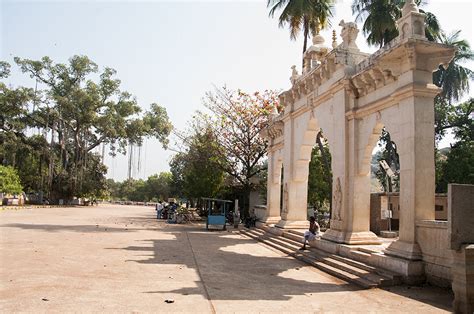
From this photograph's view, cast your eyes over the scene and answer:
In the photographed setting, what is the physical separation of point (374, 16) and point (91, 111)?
31.7 m

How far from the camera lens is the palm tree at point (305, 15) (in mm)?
18750

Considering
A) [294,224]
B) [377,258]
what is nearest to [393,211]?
[294,224]

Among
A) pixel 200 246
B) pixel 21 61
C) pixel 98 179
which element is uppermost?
pixel 21 61

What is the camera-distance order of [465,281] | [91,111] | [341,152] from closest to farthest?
1. [465,281]
2. [341,152]
3. [91,111]

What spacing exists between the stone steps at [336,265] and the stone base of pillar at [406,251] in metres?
0.51

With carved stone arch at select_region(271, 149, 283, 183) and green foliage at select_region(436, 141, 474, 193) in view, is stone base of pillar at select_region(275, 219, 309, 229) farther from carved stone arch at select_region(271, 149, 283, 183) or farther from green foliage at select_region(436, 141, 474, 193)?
green foliage at select_region(436, 141, 474, 193)

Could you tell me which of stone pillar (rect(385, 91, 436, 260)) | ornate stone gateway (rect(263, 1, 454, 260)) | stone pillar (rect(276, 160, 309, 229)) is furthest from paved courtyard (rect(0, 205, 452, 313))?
stone pillar (rect(276, 160, 309, 229))

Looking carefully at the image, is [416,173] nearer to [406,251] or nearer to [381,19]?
[406,251]

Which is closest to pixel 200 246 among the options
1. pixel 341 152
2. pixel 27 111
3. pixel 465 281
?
pixel 341 152

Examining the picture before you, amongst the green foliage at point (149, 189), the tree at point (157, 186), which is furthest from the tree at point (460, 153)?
the tree at point (157, 186)

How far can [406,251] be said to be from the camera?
8.21 metres

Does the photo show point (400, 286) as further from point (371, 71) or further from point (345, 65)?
point (345, 65)

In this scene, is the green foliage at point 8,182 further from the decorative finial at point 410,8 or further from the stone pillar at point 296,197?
the decorative finial at point 410,8

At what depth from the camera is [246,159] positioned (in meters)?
26.7
